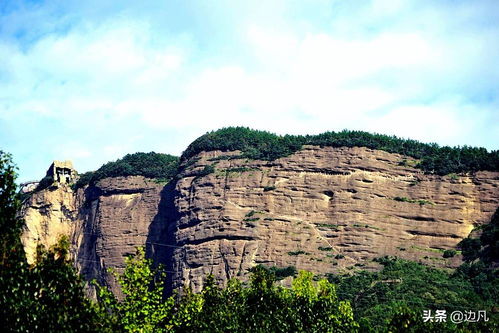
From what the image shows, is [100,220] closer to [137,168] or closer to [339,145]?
[137,168]

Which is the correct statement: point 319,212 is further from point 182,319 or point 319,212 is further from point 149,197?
point 182,319

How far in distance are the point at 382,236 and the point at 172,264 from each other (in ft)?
98.6

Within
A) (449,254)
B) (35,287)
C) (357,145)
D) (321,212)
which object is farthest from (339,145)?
(35,287)

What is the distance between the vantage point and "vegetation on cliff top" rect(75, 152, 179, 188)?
144 m

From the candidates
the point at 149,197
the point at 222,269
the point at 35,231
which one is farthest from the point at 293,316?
the point at 35,231

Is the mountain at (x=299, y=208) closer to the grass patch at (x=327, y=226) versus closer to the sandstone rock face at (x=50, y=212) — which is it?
the grass patch at (x=327, y=226)

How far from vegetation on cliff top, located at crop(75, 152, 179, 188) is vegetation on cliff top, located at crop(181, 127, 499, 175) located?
822 cm

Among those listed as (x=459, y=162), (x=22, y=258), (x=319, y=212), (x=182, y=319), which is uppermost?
(x=459, y=162)

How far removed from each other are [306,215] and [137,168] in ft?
114

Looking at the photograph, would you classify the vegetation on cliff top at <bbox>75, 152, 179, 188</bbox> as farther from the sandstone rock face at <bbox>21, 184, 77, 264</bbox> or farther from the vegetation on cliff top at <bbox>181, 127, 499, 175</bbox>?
the vegetation on cliff top at <bbox>181, 127, 499, 175</bbox>

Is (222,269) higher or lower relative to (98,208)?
lower

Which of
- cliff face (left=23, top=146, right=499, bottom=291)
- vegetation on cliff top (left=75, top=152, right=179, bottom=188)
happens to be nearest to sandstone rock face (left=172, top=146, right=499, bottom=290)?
cliff face (left=23, top=146, right=499, bottom=291)

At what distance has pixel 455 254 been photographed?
115938mm

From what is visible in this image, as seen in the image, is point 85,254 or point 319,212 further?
point 85,254
